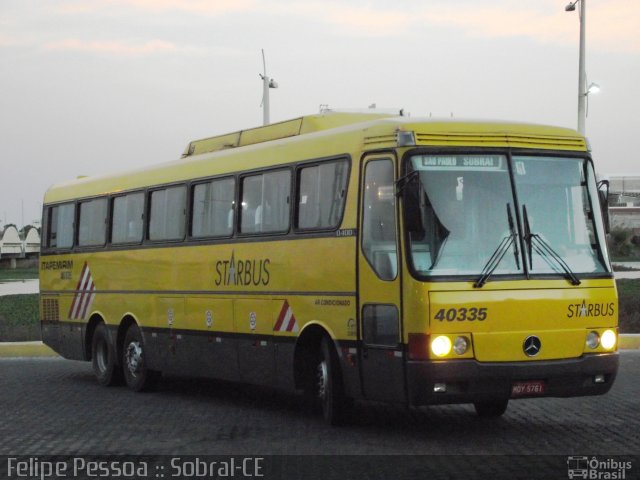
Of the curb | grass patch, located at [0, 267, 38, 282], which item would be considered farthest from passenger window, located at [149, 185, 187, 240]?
grass patch, located at [0, 267, 38, 282]

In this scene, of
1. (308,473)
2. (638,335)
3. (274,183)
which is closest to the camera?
(308,473)

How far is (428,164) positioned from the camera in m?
12.4

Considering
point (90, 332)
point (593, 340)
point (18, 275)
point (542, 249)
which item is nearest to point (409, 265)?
point (542, 249)

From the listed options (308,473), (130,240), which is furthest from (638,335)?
(308,473)

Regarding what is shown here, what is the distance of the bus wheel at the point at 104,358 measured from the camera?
19156 millimetres

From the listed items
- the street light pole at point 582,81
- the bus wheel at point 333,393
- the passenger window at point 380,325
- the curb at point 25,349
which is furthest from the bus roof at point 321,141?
the street light pole at point 582,81

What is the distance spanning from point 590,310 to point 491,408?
1962 millimetres

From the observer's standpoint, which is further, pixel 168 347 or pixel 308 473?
pixel 168 347

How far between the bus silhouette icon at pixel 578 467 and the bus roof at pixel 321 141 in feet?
10.7

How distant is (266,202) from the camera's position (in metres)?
15.1

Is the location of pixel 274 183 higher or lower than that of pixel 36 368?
higher

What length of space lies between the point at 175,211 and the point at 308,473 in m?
8.01

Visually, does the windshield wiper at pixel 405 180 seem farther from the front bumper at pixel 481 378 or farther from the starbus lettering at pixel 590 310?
the starbus lettering at pixel 590 310

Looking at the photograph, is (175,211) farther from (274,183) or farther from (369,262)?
(369,262)
